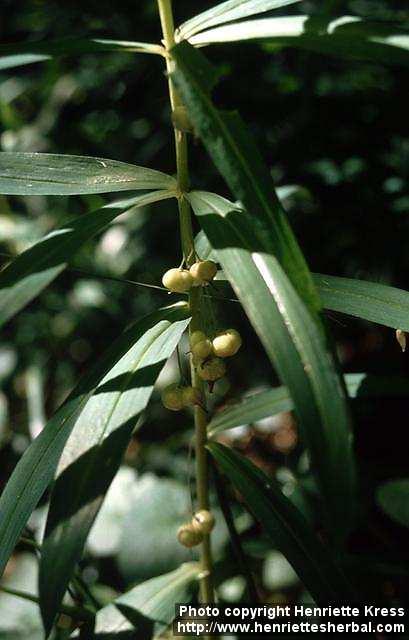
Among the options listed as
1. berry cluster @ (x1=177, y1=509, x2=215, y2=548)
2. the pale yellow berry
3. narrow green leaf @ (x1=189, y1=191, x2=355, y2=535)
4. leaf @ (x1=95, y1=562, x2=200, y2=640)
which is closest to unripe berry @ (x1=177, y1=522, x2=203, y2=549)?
berry cluster @ (x1=177, y1=509, x2=215, y2=548)

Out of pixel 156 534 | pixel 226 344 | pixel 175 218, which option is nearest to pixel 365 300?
pixel 226 344

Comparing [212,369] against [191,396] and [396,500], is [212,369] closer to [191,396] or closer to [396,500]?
[191,396]

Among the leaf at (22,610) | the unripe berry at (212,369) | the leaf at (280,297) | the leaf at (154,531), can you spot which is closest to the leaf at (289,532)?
the unripe berry at (212,369)

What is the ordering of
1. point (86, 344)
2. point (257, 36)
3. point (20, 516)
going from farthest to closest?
point (86, 344)
point (20, 516)
point (257, 36)

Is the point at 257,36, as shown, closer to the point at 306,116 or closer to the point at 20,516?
the point at 20,516

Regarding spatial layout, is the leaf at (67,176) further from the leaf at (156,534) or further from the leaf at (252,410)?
the leaf at (156,534)

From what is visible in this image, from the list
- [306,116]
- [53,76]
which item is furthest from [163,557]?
[53,76]
